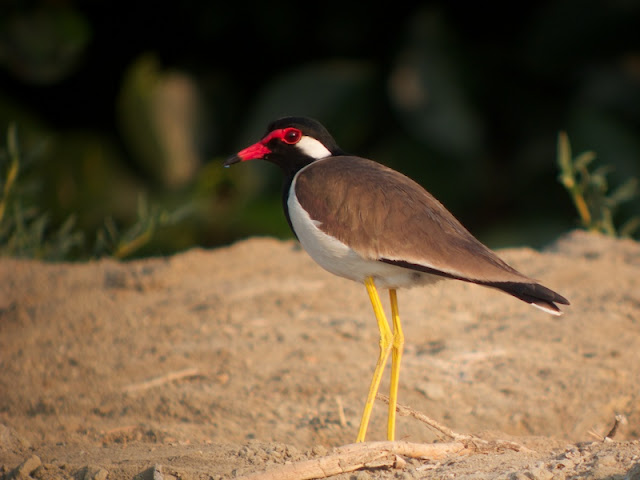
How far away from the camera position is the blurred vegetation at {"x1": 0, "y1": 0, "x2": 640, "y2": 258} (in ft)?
25.6

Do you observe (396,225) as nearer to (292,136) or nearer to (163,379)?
(292,136)

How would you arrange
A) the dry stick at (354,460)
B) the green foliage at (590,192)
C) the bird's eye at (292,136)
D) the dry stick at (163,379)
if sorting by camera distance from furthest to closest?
1. the green foliage at (590,192)
2. the dry stick at (163,379)
3. the bird's eye at (292,136)
4. the dry stick at (354,460)

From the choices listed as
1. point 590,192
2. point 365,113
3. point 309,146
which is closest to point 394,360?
point 309,146

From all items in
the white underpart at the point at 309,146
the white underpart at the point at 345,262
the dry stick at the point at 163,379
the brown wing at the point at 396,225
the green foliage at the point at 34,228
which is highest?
the white underpart at the point at 309,146

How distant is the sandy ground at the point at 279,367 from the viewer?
10.8 feet

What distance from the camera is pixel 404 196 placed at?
11.5ft

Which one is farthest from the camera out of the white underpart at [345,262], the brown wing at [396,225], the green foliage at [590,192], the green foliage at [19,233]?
the green foliage at [19,233]

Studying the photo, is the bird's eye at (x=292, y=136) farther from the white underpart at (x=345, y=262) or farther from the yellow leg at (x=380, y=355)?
the yellow leg at (x=380, y=355)

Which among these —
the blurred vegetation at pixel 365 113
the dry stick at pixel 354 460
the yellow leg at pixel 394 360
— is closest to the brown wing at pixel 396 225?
the yellow leg at pixel 394 360

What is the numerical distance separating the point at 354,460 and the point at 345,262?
777 mm

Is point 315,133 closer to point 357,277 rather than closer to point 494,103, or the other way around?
point 357,277

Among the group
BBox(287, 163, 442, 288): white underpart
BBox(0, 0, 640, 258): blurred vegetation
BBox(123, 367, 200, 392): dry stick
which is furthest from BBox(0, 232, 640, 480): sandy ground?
BBox(0, 0, 640, 258): blurred vegetation

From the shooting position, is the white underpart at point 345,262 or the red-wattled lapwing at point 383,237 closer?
the red-wattled lapwing at point 383,237

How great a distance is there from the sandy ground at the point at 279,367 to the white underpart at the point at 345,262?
2.01ft
